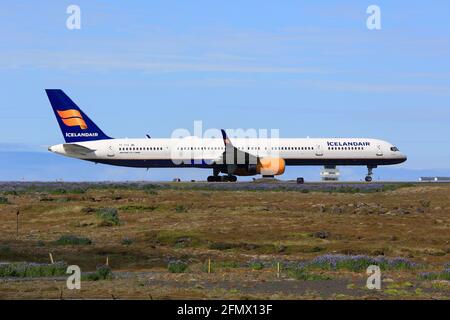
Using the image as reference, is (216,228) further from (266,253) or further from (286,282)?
(286,282)

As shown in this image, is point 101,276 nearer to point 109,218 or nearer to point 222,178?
point 109,218

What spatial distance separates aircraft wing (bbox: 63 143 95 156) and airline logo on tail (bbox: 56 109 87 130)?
313 centimetres

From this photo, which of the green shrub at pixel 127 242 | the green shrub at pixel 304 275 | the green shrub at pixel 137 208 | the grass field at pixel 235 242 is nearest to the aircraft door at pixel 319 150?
the grass field at pixel 235 242

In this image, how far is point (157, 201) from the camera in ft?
208

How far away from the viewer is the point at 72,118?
309ft

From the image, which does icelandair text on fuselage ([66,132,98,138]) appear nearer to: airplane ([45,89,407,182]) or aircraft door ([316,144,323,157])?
airplane ([45,89,407,182])

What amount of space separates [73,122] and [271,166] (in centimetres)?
2136

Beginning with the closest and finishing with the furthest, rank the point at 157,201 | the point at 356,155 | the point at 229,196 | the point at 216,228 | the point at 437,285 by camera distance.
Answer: the point at 437,285, the point at 216,228, the point at 157,201, the point at 229,196, the point at 356,155

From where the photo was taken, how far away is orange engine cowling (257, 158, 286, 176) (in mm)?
87500

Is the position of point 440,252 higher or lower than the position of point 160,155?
lower

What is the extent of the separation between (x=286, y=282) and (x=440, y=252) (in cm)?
1385

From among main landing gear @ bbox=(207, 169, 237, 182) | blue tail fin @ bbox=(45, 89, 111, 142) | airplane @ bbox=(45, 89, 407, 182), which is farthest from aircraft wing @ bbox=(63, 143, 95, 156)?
main landing gear @ bbox=(207, 169, 237, 182)

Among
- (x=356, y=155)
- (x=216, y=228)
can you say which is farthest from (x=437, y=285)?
(x=356, y=155)

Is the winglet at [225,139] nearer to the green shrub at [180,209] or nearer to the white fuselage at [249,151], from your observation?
the white fuselage at [249,151]
